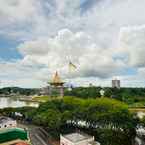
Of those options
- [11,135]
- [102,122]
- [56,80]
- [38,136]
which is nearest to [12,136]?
[11,135]

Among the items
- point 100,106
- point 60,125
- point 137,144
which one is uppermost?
point 100,106

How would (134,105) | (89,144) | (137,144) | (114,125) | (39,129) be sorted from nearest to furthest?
(89,144) → (137,144) → (114,125) → (39,129) → (134,105)

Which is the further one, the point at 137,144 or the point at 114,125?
the point at 114,125

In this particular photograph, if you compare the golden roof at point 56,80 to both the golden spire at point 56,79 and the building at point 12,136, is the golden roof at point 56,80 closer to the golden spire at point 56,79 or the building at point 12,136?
the golden spire at point 56,79

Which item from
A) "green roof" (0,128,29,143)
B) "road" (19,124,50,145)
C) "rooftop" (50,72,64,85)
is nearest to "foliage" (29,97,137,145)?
"road" (19,124,50,145)

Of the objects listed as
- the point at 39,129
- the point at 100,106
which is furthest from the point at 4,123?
the point at 100,106

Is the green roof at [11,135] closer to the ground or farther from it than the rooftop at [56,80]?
closer to the ground

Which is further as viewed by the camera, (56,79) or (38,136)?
(56,79)

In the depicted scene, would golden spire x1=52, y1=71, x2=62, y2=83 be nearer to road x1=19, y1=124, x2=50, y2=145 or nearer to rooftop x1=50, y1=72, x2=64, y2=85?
rooftop x1=50, y1=72, x2=64, y2=85

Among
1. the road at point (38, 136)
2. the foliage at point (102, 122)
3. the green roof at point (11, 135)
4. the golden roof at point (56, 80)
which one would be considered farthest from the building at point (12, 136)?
the golden roof at point (56, 80)

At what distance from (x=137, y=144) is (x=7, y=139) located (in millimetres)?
17981

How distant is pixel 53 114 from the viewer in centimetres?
3975

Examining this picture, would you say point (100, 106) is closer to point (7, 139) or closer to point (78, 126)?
point (78, 126)

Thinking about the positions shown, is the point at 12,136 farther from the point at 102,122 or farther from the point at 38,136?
the point at 102,122
